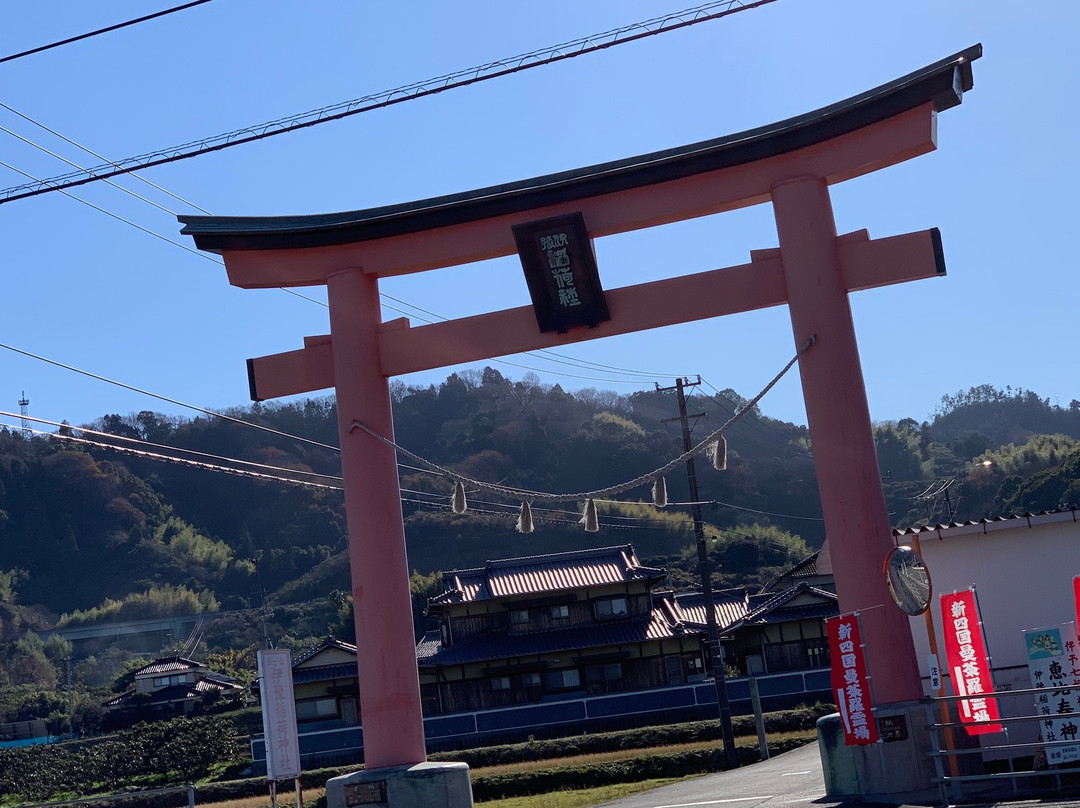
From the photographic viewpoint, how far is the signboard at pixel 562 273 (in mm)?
11289

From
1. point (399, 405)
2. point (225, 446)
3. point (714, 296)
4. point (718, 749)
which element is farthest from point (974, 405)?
point (714, 296)

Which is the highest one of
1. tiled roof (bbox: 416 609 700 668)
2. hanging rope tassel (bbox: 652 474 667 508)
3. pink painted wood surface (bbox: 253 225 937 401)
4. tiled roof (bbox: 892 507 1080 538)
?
pink painted wood surface (bbox: 253 225 937 401)

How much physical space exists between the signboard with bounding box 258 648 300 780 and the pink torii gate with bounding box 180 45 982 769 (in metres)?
0.92

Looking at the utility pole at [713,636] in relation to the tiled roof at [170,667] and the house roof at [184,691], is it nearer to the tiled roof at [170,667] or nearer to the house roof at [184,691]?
the house roof at [184,691]

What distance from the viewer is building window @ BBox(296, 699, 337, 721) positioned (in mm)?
38875

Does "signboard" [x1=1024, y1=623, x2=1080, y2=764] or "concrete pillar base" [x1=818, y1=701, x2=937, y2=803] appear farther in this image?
"signboard" [x1=1024, y1=623, x2=1080, y2=764]

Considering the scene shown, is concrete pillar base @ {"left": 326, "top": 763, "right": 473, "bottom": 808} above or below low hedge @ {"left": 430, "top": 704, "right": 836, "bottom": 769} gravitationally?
above

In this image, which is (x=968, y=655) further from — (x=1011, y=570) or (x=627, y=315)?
(x=627, y=315)

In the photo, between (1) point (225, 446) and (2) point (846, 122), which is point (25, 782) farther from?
(1) point (225, 446)

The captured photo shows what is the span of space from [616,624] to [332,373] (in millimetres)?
30068

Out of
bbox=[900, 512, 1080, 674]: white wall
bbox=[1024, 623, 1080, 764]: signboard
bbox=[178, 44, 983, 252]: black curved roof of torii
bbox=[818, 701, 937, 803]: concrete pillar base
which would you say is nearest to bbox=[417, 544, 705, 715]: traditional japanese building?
bbox=[900, 512, 1080, 674]: white wall

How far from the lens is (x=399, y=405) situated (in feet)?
421

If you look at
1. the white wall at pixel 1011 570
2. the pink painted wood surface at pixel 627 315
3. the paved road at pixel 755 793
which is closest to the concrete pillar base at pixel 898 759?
the paved road at pixel 755 793

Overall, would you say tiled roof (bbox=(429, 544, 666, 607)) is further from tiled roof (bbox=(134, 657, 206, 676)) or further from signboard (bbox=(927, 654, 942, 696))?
signboard (bbox=(927, 654, 942, 696))
